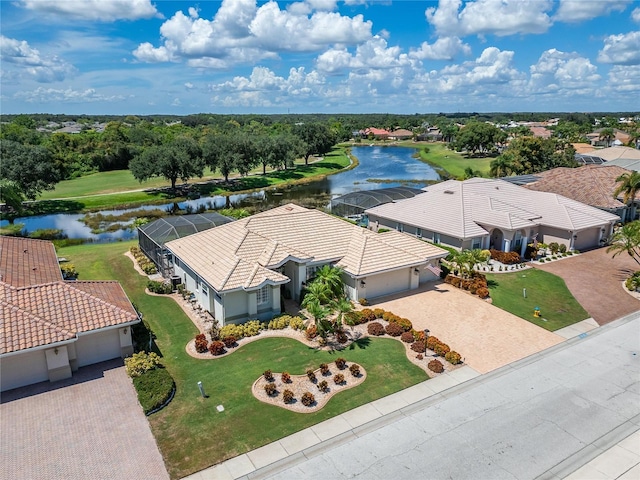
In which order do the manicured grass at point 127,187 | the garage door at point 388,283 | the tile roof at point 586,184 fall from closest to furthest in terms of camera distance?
the garage door at point 388,283 → the tile roof at point 586,184 → the manicured grass at point 127,187

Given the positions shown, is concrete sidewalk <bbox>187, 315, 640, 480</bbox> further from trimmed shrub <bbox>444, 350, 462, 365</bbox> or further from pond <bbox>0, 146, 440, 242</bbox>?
pond <bbox>0, 146, 440, 242</bbox>

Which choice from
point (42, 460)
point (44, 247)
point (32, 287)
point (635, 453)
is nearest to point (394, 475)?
point (635, 453)

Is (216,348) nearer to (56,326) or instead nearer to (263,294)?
(263,294)

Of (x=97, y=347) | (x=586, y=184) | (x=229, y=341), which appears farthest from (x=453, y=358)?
(x=586, y=184)

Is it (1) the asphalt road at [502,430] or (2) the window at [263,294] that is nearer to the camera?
(1) the asphalt road at [502,430]

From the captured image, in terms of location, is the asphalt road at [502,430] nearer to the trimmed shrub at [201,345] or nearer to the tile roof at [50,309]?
the trimmed shrub at [201,345]

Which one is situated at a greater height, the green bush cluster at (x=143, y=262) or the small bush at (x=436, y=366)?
the green bush cluster at (x=143, y=262)

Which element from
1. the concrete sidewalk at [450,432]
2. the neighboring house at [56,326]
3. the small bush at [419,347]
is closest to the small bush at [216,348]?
the neighboring house at [56,326]
